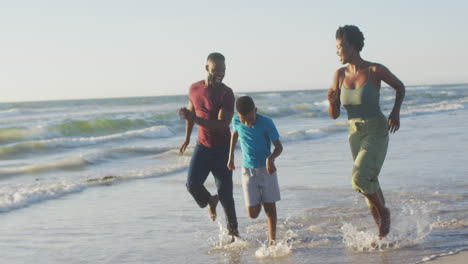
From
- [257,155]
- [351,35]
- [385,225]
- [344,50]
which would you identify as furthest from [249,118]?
[385,225]

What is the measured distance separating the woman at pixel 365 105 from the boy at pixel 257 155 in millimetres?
646

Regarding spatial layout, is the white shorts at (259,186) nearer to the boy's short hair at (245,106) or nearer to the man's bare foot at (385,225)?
the boy's short hair at (245,106)

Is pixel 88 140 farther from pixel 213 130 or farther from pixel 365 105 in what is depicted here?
pixel 365 105

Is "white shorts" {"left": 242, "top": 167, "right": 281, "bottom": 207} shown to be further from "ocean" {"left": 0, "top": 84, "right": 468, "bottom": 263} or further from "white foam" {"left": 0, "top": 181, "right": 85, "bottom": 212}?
"white foam" {"left": 0, "top": 181, "right": 85, "bottom": 212}

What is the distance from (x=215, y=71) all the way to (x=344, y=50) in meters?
1.24

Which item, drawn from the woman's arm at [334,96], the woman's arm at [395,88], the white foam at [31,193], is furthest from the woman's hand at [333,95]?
the white foam at [31,193]

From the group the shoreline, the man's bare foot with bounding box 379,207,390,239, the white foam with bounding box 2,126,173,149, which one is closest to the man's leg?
the man's bare foot with bounding box 379,207,390,239

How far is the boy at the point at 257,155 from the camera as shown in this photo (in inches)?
196

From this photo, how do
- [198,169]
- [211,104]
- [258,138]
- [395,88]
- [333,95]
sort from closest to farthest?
1. [395,88]
2. [333,95]
3. [258,138]
4. [211,104]
5. [198,169]

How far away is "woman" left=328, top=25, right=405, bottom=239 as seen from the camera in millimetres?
4680

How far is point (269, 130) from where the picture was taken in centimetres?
500

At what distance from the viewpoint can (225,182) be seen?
5527 millimetres

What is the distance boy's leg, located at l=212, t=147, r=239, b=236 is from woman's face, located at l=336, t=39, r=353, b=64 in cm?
145

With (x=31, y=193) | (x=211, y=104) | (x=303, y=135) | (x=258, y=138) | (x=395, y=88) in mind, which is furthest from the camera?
(x=303, y=135)
